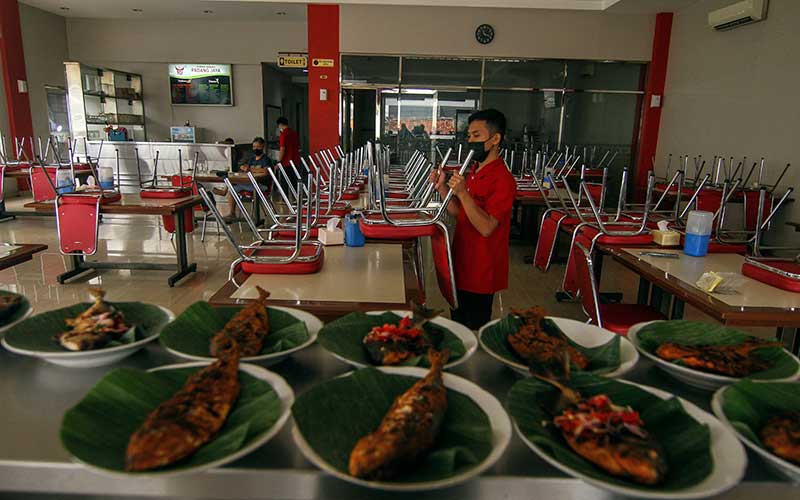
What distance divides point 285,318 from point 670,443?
68 cm

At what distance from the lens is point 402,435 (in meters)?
0.61

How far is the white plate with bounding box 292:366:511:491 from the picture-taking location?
1.87 ft

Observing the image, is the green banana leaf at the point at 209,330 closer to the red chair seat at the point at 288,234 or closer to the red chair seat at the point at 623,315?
the red chair seat at the point at 288,234

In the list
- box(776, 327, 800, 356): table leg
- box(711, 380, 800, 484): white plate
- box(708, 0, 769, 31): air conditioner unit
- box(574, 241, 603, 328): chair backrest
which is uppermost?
box(708, 0, 769, 31): air conditioner unit

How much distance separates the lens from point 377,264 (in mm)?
1986

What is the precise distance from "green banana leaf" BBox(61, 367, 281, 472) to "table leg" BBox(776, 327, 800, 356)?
2.21 metres

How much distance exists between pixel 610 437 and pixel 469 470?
0.18m

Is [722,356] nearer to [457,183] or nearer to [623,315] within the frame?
[457,183]

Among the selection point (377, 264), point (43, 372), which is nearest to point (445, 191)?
point (377, 264)

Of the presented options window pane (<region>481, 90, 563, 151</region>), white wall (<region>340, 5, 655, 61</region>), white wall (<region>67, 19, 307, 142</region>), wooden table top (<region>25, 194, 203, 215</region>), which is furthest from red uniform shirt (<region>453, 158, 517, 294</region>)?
white wall (<region>67, 19, 307, 142</region>)

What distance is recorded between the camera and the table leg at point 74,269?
4.08 meters

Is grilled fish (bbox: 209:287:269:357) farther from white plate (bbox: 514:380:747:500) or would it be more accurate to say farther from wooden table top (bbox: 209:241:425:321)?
white plate (bbox: 514:380:747:500)

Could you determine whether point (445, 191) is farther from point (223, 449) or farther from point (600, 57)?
point (600, 57)

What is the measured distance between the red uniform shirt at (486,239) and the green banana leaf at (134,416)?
5.31ft
